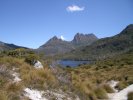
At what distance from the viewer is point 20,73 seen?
1395 centimetres

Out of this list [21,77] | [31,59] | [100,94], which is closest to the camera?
→ [21,77]

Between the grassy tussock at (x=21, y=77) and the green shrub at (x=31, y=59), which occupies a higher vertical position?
the green shrub at (x=31, y=59)

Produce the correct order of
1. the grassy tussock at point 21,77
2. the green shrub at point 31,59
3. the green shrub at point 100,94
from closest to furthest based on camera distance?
the grassy tussock at point 21,77 < the green shrub at point 31,59 < the green shrub at point 100,94

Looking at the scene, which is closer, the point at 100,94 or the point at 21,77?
the point at 21,77

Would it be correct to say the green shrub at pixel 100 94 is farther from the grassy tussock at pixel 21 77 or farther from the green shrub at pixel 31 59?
the green shrub at pixel 31 59

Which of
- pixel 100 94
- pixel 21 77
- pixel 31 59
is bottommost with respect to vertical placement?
pixel 100 94

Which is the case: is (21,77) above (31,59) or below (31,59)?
below

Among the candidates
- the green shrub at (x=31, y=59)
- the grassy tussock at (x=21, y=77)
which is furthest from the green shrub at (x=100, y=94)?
the green shrub at (x=31, y=59)

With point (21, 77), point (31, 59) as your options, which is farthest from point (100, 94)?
point (21, 77)

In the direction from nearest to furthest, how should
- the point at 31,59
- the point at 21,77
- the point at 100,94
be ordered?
the point at 21,77
the point at 31,59
the point at 100,94

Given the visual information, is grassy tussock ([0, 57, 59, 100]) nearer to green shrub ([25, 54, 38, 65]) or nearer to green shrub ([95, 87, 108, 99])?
green shrub ([25, 54, 38, 65])

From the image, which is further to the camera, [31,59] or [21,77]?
[31,59]

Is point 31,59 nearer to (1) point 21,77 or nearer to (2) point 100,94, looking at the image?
(1) point 21,77

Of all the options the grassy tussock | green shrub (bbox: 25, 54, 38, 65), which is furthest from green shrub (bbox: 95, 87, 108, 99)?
green shrub (bbox: 25, 54, 38, 65)
